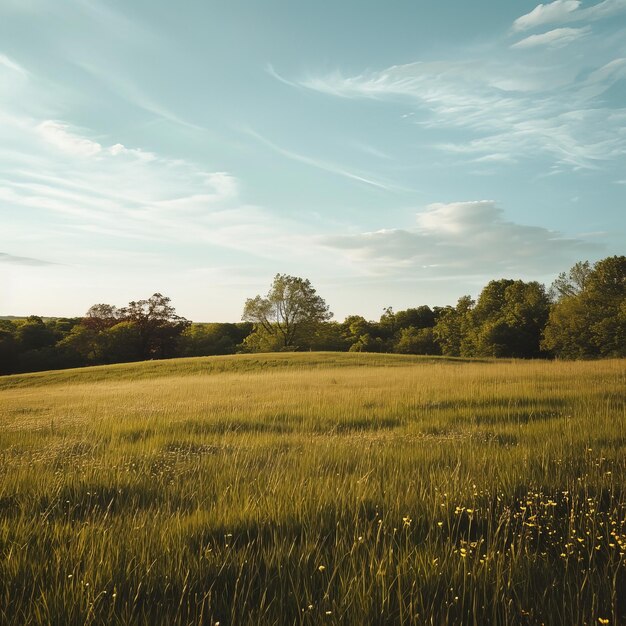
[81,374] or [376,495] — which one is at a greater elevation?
[376,495]

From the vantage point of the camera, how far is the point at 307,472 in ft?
15.3

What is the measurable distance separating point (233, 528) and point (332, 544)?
75 centimetres

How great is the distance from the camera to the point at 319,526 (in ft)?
11.0

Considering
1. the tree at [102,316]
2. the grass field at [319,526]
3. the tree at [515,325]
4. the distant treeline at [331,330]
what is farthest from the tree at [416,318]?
the grass field at [319,526]

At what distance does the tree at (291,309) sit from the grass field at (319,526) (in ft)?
203

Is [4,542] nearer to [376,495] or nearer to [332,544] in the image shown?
[332,544]

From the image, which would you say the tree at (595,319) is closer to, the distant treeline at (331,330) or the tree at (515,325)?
the distant treeline at (331,330)

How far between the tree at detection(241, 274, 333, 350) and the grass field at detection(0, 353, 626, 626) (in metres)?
61.8

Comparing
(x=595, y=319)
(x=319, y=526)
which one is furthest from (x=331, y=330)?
(x=319, y=526)

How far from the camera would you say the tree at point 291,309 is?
69250 mm

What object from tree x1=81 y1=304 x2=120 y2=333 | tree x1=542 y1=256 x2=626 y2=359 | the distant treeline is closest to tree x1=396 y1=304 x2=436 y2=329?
the distant treeline

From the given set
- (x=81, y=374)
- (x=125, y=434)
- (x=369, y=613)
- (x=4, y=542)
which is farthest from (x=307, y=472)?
(x=81, y=374)

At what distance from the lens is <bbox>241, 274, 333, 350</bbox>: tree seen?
2726 inches

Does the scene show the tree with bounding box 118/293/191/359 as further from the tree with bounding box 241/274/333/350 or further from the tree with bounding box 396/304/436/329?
the tree with bounding box 396/304/436/329
